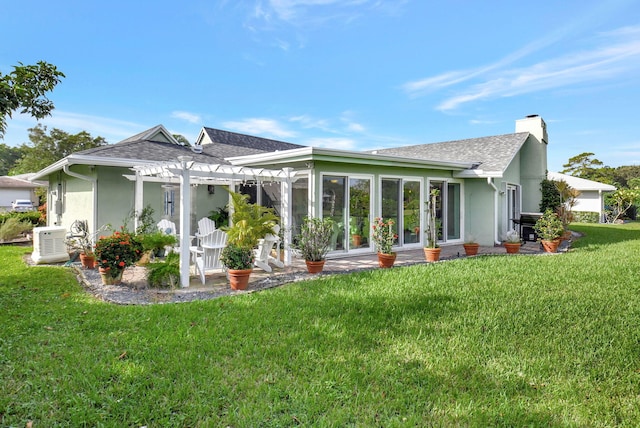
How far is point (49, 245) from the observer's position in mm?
9211

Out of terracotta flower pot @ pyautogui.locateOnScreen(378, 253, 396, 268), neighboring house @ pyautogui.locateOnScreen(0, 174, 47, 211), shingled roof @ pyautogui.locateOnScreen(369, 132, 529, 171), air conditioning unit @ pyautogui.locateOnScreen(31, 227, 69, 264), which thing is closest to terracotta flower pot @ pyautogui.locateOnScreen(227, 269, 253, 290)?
terracotta flower pot @ pyautogui.locateOnScreen(378, 253, 396, 268)

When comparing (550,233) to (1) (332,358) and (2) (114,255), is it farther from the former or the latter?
(2) (114,255)

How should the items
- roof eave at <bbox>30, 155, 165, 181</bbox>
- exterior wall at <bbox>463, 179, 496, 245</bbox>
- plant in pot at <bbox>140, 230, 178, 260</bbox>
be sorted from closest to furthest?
plant in pot at <bbox>140, 230, 178, 260</bbox> < roof eave at <bbox>30, 155, 165, 181</bbox> < exterior wall at <bbox>463, 179, 496, 245</bbox>

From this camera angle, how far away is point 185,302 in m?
5.68

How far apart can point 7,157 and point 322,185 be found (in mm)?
57688

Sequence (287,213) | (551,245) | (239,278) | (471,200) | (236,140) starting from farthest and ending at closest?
A: 1. (236,140)
2. (471,200)
3. (551,245)
4. (287,213)
5. (239,278)

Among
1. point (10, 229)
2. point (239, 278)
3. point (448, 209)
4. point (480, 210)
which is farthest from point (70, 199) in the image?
point (480, 210)

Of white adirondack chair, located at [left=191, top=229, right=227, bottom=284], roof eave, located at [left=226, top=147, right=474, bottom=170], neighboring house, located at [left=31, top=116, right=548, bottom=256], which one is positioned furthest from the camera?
neighboring house, located at [left=31, top=116, right=548, bottom=256]

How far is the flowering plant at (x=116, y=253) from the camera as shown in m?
6.65

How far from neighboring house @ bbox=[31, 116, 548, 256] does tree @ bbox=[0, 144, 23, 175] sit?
44134 mm

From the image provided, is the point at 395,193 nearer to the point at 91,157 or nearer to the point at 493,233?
the point at 493,233

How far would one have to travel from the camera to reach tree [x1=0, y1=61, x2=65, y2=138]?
3.81m

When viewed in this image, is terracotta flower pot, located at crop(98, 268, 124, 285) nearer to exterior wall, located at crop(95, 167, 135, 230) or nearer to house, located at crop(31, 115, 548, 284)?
house, located at crop(31, 115, 548, 284)

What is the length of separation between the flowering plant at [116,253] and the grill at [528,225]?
13456mm
